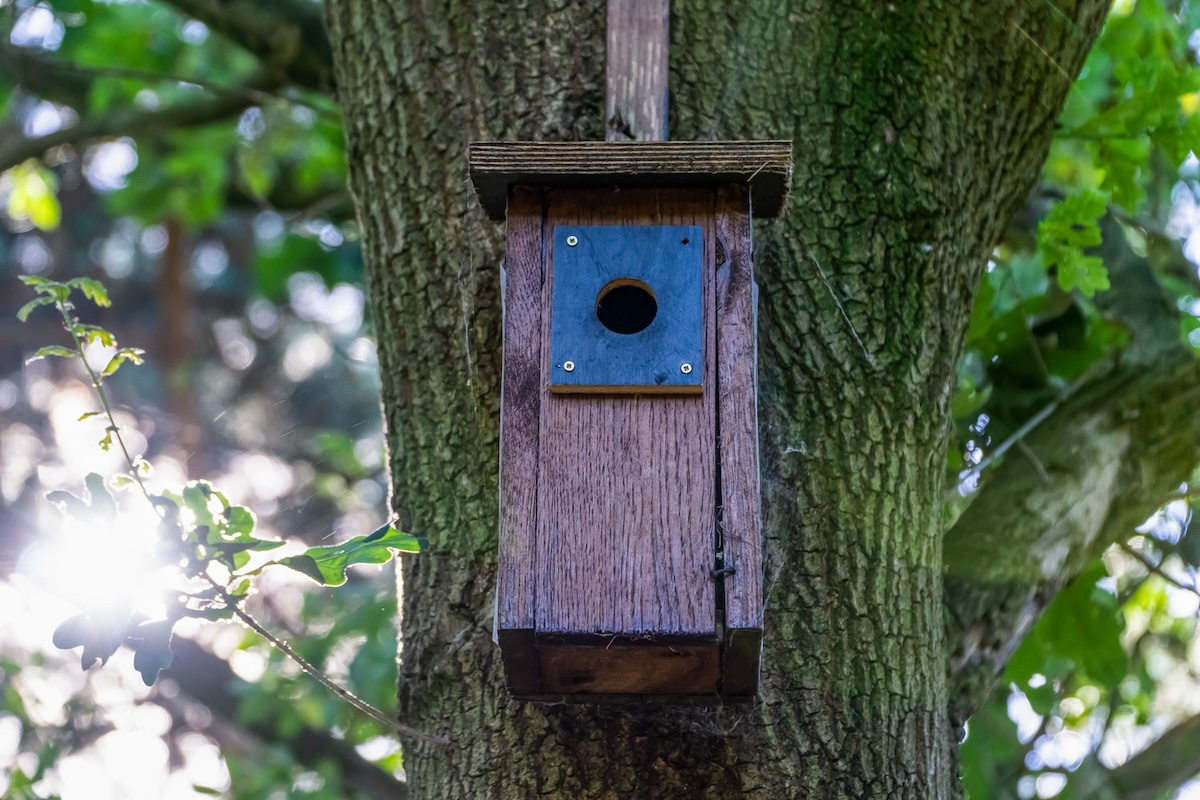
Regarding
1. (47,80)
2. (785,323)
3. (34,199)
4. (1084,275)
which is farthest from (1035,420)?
(34,199)

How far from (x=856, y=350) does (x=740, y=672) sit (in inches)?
23.5

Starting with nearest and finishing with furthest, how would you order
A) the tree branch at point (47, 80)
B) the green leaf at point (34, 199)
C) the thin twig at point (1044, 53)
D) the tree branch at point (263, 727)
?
the thin twig at point (1044, 53) < the tree branch at point (47, 80) < the tree branch at point (263, 727) < the green leaf at point (34, 199)

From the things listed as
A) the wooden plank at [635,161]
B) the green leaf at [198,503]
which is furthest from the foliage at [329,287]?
the wooden plank at [635,161]

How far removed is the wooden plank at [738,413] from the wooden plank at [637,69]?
0.68 feet

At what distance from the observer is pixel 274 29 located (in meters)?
3.35

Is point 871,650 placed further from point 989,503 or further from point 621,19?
point 621,19

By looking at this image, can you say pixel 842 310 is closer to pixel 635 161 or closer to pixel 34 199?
pixel 635 161

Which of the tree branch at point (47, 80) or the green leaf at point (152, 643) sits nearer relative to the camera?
the green leaf at point (152, 643)

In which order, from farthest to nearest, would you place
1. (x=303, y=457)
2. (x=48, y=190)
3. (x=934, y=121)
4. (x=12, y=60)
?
(x=303, y=457) → (x=48, y=190) → (x=12, y=60) → (x=934, y=121)

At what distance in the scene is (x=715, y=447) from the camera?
1.75 meters

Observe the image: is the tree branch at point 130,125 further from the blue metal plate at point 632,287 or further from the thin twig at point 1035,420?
the thin twig at point 1035,420

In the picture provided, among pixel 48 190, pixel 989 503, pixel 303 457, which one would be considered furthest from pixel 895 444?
pixel 303 457

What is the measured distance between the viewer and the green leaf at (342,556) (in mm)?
1661

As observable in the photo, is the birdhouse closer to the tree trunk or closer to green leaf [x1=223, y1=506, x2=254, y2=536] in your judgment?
the tree trunk
